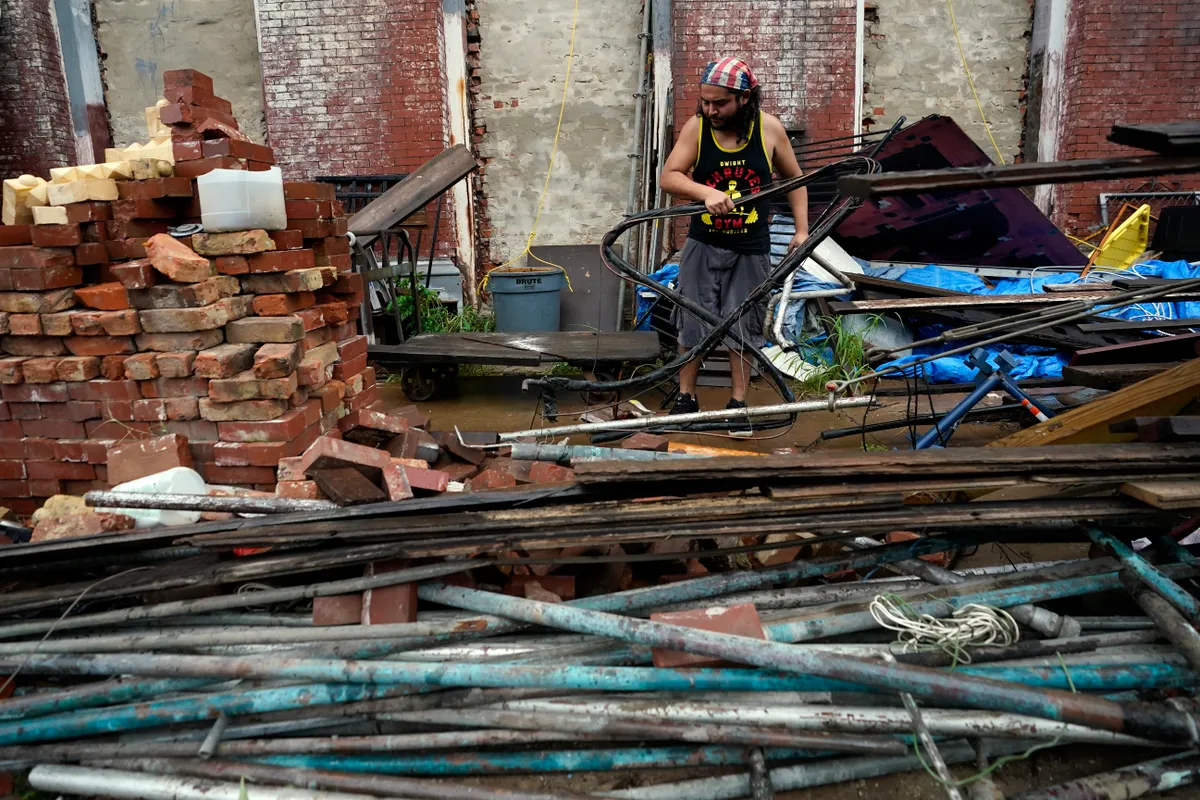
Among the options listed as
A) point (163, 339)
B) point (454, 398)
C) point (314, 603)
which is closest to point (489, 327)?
point (454, 398)

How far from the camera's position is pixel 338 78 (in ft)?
24.7

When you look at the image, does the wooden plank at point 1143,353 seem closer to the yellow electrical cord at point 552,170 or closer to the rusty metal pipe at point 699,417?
the rusty metal pipe at point 699,417

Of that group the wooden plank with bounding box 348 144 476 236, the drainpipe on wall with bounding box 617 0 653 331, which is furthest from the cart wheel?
the drainpipe on wall with bounding box 617 0 653 331

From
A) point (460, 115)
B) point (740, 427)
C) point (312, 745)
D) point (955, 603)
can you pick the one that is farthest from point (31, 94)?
point (955, 603)

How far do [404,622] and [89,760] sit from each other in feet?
2.79

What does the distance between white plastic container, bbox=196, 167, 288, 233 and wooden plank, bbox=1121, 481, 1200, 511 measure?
327 centimetres

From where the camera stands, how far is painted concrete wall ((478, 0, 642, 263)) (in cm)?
790

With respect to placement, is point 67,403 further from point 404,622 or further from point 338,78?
point 338,78

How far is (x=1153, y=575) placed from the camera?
2162 mm

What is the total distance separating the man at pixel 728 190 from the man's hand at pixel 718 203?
17cm

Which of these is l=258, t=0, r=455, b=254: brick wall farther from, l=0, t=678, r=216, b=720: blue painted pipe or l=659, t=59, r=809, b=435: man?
l=0, t=678, r=216, b=720: blue painted pipe

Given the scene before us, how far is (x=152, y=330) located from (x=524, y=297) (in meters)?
3.87

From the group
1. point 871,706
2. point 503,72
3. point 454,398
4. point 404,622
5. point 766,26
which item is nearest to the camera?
point 871,706

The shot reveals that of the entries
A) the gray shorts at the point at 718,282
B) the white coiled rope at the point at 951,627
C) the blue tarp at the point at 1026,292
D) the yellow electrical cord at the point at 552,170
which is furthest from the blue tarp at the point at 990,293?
the white coiled rope at the point at 951,627
